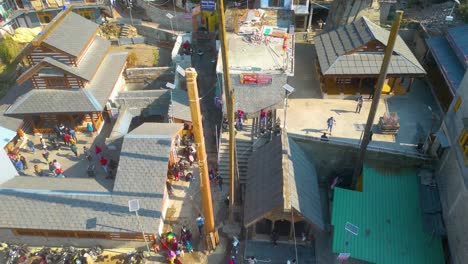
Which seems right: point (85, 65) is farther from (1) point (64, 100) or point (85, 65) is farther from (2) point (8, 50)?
(2) point (8, 50)

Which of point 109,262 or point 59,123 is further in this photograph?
point 59,123

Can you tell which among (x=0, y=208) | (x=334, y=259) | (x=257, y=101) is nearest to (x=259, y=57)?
(x=257, y=101)

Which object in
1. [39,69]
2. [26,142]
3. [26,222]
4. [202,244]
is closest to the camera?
[26,222]

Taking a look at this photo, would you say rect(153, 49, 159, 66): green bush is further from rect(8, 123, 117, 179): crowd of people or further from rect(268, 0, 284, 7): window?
rect(268, 0, 284, 7): window

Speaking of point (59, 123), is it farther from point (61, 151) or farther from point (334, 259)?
point (334, 259)

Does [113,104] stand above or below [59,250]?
above

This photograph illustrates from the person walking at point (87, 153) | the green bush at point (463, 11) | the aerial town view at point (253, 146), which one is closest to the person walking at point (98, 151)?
the aerial town view at point (253, 146)

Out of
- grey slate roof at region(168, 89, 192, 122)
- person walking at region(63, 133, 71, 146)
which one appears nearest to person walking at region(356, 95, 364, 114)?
grey slate roof at region(168, 89, 192, 122)
